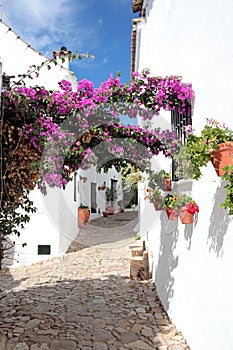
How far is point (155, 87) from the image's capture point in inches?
187

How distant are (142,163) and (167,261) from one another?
1984 mm

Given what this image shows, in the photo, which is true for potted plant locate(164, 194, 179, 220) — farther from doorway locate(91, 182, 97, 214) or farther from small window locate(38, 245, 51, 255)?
doorway locate(91, 182, 97, 214)

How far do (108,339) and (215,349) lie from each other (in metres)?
1.90

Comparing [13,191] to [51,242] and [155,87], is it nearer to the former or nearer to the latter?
[155,87]

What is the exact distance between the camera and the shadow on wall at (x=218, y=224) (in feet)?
10.7

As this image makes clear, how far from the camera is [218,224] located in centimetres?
344

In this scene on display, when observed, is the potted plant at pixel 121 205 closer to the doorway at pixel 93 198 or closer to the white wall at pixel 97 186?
the white wall at pixel 97 186

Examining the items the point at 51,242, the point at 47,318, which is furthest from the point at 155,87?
the point at 51,242

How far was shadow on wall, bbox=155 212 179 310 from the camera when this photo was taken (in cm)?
555

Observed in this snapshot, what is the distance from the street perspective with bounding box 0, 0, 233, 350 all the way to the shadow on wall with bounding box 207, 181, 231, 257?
0.03ft

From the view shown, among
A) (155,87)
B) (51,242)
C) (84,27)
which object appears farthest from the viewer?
(51,242)

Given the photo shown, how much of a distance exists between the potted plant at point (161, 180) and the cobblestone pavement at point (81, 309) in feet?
7.22

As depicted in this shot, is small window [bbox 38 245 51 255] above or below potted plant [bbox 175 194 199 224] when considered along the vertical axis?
below

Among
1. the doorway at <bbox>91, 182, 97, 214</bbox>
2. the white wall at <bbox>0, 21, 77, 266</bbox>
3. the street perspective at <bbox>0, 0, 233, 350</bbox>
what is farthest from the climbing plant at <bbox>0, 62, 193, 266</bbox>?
the doorway at <bbox>91, 182, 97, 214</bbox>
